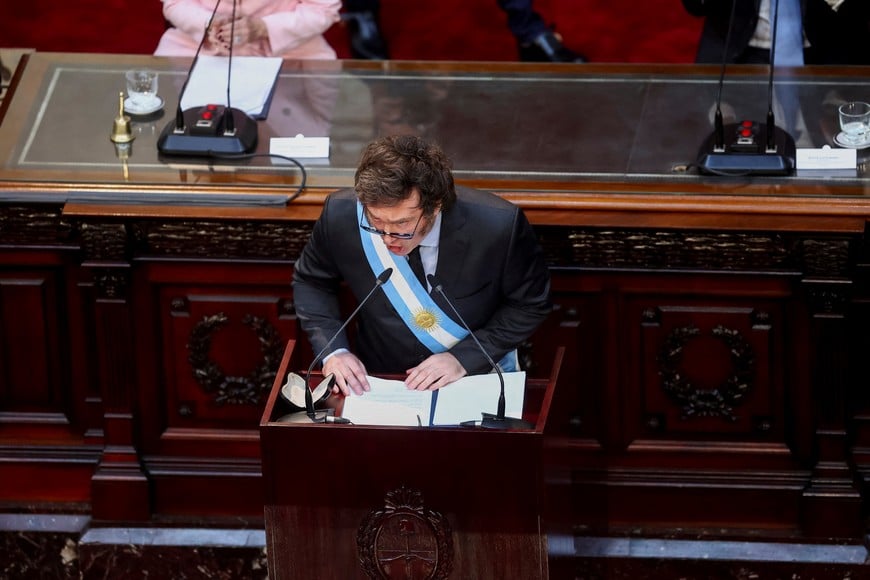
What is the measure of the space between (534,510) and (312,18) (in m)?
2.28

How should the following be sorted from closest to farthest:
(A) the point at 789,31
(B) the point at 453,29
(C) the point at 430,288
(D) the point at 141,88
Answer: (C) the point at 430,288, (D) the point at 141,88, (A) the point at 789,31, (B) the point at 453,29

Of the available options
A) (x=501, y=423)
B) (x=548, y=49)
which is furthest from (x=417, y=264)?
(x=548, y=49)

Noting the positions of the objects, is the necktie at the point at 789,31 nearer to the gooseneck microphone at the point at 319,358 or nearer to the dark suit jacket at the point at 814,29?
the dark suit jacket at the point at 814,29

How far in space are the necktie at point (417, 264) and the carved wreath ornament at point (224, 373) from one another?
68 centimetres

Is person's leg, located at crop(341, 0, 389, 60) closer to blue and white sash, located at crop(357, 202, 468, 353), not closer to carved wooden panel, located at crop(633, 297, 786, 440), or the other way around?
carved wooden panel, located at crop(633, 297, 786, 440)

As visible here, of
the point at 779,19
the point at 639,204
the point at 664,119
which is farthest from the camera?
the point at 779,19

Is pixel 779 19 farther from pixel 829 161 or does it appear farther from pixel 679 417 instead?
pixel 679 417

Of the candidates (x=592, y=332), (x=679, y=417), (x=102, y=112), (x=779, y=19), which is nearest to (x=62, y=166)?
(x=102, y=112)

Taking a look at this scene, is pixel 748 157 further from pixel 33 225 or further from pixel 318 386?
pixel 33 225

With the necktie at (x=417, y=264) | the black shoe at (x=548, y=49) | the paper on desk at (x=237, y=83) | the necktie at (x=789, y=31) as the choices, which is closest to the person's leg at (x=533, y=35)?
the black shoe at (x=548, y=49)

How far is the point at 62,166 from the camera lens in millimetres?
4238

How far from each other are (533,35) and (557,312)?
2.23 metres

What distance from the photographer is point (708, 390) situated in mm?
4184

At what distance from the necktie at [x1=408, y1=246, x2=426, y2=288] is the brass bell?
107 centimetres
